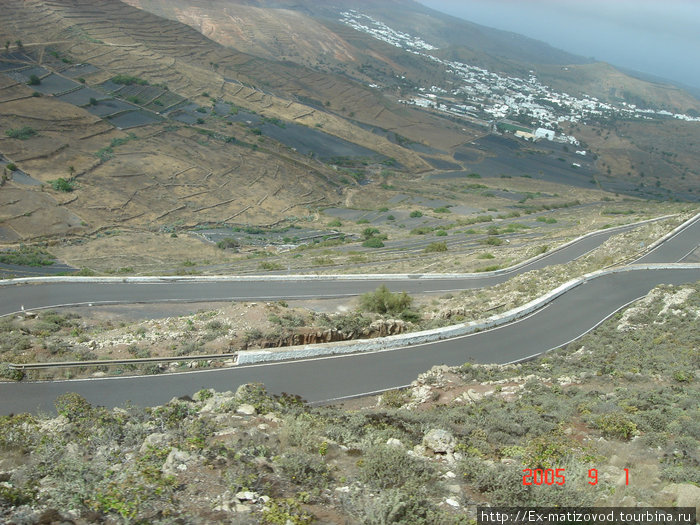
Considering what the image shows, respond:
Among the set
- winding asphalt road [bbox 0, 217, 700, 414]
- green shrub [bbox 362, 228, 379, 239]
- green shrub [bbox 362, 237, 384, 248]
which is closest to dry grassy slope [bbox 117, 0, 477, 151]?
green shrub [bbox 362, 228, 379, 239]

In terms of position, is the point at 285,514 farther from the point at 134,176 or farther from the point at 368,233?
the point at 134,176

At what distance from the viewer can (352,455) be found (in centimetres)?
662

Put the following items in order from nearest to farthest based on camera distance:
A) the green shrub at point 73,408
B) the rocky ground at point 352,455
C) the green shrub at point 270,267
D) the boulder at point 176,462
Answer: the rocky ground at point 352,455
the boulder at point 176,462
the green shrub at point 73,408
the green shrub at point 270,267

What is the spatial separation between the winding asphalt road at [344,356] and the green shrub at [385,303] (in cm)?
245

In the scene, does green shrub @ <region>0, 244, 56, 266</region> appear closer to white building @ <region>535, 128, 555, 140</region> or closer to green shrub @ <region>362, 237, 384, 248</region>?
green shrub @ <region>362, 237, 384, 248</region>

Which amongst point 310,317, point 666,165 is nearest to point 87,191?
point 310,317

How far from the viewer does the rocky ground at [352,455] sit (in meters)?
5.16

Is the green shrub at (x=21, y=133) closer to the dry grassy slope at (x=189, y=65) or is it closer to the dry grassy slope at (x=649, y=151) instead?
the dry grassy slope at (x=189, y=65)

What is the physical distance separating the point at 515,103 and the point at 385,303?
15003 centimetres

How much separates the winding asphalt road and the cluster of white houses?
96197mm

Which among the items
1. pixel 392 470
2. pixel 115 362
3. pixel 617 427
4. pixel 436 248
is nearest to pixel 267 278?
pixel 115 362

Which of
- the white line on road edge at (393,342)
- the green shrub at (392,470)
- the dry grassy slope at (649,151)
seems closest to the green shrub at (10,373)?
the white line on road edge at (393,342)

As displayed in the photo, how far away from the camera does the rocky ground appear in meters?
5.16

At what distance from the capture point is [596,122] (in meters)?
140
